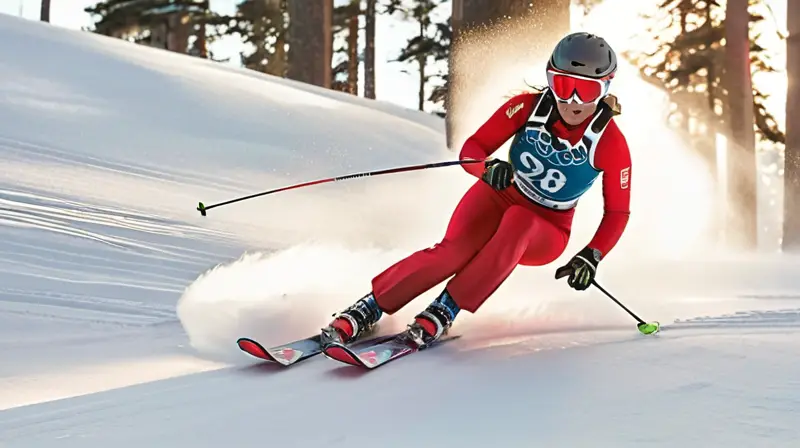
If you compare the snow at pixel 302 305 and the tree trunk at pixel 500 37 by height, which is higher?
the tree trunk at pixel 500 37

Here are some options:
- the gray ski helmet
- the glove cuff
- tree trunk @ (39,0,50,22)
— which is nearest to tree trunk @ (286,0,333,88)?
tree trunk @ (39,0,50,22)

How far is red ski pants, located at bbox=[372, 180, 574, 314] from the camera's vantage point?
128 inches

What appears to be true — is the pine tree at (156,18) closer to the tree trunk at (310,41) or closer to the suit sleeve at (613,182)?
the tree trunk at (310,41)

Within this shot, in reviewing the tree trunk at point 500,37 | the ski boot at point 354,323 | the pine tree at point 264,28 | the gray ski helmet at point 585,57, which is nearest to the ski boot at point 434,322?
the ski boot at point 354,323

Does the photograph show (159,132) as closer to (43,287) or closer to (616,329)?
(43,287)

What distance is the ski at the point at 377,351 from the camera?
2.85m

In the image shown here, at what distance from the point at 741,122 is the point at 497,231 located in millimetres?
9121

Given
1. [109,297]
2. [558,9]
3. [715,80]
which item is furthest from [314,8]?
[109,297]

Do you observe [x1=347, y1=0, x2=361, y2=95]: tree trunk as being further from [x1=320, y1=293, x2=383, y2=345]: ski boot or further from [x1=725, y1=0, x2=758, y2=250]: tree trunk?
[x1=320, y1=293, x2=383, y2=345]: ski boot

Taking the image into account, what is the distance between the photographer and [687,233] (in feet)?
23.9

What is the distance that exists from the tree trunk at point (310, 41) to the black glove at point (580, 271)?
12.1 m

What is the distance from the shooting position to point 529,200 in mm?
3637

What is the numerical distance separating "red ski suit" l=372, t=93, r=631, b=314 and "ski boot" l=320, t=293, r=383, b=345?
0.15ft

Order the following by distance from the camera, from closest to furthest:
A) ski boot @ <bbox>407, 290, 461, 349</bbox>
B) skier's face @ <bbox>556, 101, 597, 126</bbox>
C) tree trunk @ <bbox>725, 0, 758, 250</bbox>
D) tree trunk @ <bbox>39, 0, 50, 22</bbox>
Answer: ski boot @ <bbox>407, 290, 461, 349</bbox>, skier's face @ <bbox>556, 101, 597, 126</bbox>, tree trunk @ <bbox>725, 0, 758, 250</bbox>, tree trunk @ <bbox>39, 0, 50, 22</bbox>
